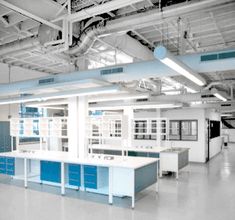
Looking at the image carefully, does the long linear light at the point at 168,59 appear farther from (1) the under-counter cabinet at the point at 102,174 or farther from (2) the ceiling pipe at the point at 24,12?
(1) the under-counter cabinet at the point at 102,174

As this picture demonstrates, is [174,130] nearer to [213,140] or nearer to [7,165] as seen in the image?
[213,140]

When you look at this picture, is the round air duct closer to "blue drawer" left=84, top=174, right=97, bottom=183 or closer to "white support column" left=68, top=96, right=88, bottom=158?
"white support column" left=68, top=96, right=88, bottom=158

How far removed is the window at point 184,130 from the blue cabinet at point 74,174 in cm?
683

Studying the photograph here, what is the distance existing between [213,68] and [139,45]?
2475 millimetres

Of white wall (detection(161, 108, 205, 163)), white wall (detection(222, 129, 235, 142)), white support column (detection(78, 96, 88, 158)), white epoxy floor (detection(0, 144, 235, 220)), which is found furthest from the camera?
white wall (detection(222, 129, 235, 142))

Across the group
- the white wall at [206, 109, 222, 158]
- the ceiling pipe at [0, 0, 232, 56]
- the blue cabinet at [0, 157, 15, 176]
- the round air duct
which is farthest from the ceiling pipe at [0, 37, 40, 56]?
the white wall at [206, 109, 222, 158]

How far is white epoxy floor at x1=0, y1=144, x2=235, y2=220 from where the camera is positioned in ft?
14.1

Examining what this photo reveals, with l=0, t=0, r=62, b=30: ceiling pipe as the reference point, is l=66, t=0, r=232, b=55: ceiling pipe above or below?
below

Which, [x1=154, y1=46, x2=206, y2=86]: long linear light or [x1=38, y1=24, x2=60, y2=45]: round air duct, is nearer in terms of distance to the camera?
[x1=154, y1=46, x2=206, y2=86]: long linear light

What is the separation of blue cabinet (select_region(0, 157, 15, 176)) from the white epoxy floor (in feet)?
1.00

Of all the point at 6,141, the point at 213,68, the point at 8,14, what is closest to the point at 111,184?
the point at 213,68

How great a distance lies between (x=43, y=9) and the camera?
357cm

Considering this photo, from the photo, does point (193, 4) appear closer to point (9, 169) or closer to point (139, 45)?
point (139, 45)

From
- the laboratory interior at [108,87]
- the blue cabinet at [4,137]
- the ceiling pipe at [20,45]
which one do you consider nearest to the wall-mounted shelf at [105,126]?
the laboratory interior at [108,87]
